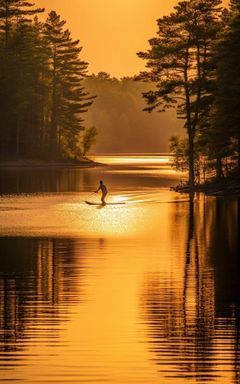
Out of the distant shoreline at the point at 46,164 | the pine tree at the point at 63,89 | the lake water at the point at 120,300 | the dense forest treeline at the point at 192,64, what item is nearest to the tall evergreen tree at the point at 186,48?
the dense forest treeline at the point at 192,64

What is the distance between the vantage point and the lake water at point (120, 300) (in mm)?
18422

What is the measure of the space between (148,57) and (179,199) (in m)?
15.3

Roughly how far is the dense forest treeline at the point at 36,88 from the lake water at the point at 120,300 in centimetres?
9639

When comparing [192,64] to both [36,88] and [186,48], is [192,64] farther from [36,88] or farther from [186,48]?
[36,88]

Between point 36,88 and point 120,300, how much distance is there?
13445 centimetres

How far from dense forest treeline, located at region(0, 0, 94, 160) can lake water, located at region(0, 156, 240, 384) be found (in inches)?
3795

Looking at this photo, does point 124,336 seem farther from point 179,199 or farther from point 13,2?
point 13,2

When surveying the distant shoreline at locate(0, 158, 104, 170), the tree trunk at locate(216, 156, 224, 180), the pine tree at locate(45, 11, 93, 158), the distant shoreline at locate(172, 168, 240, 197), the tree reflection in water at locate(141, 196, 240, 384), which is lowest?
the tree reflection in water at locate(141, 196, 240, 384)

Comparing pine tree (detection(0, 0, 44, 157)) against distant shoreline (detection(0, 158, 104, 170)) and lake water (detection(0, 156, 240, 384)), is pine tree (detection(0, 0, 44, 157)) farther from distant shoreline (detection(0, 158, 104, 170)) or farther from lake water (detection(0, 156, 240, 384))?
lake water (detection(0, 156, 240, 384))

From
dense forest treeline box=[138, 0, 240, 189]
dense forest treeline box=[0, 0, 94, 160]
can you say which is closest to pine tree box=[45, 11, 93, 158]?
dense forest treeline box=[0, 0, 94, 160]

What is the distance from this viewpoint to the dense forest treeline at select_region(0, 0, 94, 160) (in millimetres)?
147625

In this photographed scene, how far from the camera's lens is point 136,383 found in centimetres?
1719

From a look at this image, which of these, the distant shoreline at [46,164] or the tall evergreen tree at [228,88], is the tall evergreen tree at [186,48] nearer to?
the tall evergreen tree at [228,88]

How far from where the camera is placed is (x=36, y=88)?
158 meters
